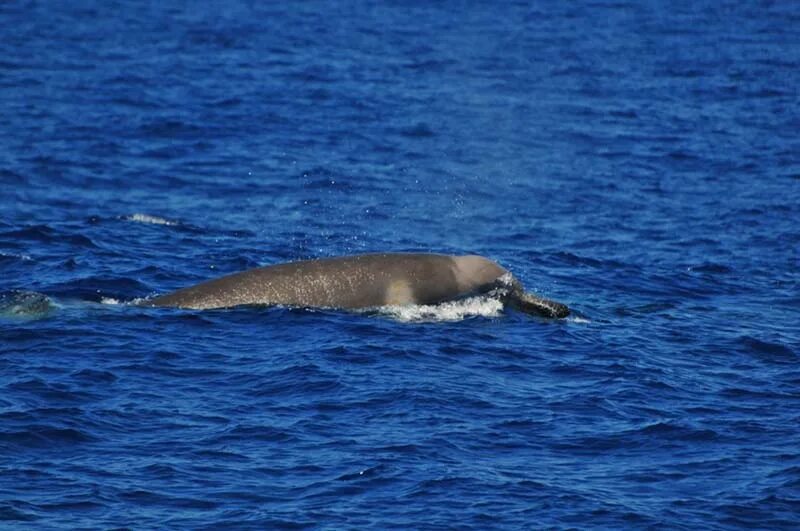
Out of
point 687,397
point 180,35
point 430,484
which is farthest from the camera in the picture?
point 180,35

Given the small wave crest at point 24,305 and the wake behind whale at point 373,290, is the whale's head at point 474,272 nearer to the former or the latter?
the wake behind whale at point 373,290

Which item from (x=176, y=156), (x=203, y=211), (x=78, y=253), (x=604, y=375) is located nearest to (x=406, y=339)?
(x=604, y=375)

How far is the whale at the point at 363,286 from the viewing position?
70.4 ft

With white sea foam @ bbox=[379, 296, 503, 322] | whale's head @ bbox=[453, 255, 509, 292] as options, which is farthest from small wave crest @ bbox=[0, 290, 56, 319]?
whale's head @ bbox=[453, 255, 509, 292]

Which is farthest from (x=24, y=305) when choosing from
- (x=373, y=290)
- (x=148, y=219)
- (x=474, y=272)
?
(x=148, y=219)

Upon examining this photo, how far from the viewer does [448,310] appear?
72.7 ft

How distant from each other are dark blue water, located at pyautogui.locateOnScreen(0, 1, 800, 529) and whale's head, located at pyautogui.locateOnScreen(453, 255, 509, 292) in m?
0.53

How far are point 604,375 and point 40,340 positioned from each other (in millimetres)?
7432

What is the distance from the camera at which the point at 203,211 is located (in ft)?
100

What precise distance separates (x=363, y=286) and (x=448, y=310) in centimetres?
136

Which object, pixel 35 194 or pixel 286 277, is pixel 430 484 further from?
pixel 35 194

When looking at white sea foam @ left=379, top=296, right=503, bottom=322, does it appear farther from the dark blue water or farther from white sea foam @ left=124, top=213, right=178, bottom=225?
white sea foam @ left=124, top=213, right=178, bottom=225

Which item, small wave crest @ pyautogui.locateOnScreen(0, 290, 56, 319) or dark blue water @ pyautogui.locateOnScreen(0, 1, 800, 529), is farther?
small wave crest @ pyautogui.locateOnScreen(0, 290, 56, 319)

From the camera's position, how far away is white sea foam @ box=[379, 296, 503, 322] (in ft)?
71.3
